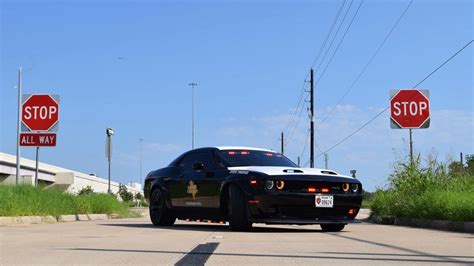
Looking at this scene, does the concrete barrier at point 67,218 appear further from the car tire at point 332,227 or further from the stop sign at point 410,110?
the stop sign at point 410,110

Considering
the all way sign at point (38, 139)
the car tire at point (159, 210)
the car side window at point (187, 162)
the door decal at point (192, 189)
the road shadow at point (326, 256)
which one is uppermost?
the all way sign at point (38, 139)

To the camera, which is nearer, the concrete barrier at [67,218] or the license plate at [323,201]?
the license plate at [323,201]

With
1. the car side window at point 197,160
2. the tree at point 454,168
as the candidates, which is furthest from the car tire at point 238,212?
the tree at point 454,168

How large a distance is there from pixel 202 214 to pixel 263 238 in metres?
2.78

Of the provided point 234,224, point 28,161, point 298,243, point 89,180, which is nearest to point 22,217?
point 234,224

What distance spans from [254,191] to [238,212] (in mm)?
471

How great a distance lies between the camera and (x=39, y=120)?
16688mm

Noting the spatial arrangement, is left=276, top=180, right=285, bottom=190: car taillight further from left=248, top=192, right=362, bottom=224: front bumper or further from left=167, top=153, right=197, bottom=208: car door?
left=167, top=153, right=197, bottom=208: car door

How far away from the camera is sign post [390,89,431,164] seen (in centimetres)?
1934

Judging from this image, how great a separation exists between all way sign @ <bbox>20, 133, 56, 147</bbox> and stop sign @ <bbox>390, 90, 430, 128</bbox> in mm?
10254

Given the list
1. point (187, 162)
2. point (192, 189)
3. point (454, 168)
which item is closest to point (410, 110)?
point (454, 168)

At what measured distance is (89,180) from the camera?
81.9 meters

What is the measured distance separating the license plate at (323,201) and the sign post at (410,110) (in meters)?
9.64

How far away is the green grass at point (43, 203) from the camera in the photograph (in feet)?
42.4
